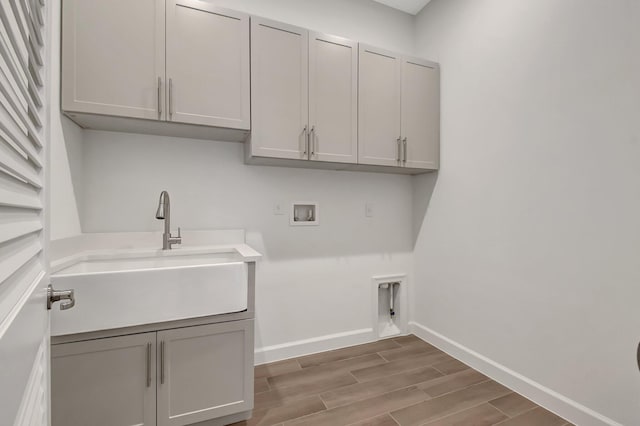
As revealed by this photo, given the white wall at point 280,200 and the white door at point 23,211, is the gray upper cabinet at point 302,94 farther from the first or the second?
the white door at point 23,211

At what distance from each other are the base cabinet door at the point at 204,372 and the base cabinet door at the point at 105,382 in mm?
53

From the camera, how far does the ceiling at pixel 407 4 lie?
8.43 ft

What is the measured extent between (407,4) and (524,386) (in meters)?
3.01

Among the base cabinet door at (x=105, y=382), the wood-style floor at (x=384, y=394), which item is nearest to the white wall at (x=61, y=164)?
the base cabinet door at (x=105, y=382)

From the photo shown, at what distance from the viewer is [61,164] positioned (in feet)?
4.78

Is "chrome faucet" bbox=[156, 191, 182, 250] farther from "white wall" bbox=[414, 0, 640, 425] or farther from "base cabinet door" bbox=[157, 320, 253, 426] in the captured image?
"white wall" bbox=[414, 0, 640, 425]

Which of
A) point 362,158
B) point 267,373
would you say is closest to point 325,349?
point 267,373

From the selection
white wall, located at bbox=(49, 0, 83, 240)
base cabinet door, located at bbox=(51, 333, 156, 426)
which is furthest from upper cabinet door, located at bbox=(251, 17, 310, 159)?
base cabinet door, located at bbox=(51, 333, 156, 426)

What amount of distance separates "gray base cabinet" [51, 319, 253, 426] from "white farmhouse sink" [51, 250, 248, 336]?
0.30 feet

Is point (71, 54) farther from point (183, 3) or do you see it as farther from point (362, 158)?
point (362, 158)

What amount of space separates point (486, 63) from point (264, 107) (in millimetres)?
1562

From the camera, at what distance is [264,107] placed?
1.89 m

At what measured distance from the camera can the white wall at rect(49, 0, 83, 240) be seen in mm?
1376

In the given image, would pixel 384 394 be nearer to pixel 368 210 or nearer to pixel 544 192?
pixel 368 210
